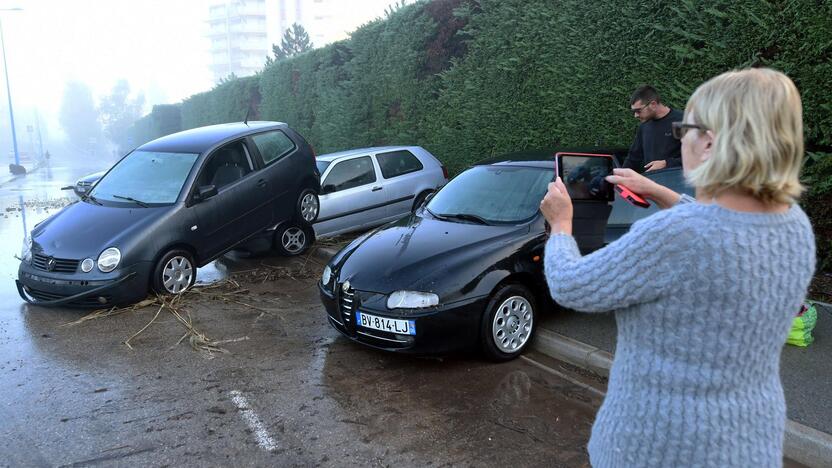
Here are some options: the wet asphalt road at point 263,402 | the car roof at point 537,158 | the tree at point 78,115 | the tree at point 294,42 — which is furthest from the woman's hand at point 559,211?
the tree at point 78,115

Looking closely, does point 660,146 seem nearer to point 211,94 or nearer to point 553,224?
point 553,224

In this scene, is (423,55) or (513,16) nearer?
(513,16)

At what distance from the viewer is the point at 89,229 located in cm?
623

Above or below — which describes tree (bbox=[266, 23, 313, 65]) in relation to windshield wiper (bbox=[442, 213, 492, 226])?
above

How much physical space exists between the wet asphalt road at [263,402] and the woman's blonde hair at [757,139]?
238 centimetres

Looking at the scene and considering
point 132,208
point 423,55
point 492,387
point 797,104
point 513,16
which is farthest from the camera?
point 423,55

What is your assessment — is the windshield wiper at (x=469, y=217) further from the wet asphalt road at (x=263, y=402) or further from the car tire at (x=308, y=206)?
the car tire at (x=308, y=206)

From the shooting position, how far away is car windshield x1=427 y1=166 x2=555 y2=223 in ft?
16.8

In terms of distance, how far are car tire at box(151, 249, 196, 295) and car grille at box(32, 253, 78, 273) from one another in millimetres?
755

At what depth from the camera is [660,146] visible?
213 inches

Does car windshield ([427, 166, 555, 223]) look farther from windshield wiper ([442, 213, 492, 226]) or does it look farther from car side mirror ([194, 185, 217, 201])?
car side mirror ([194, 185, 217, 201])

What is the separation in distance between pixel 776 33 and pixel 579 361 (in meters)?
3.75

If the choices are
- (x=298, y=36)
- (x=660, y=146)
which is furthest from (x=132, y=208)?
(x=298, y=36)

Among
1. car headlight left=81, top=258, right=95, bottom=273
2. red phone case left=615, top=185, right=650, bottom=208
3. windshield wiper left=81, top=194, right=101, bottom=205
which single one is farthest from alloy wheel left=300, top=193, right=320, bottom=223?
red phone case left=615, top=185, right=650, bottom=208
